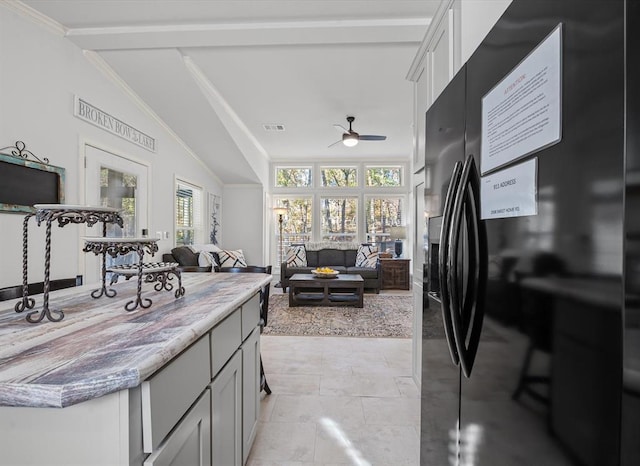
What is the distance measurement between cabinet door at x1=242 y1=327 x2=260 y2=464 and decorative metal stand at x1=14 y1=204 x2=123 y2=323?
2.55 ft

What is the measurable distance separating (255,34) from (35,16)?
1.76 m

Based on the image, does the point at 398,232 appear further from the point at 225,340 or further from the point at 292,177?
the point at 225,340

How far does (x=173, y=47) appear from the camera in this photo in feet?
10.2

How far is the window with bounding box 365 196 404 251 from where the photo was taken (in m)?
7.76

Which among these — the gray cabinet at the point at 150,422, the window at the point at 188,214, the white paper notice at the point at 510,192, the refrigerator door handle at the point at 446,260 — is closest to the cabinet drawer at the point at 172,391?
the gray cabinet at the point at 150,422

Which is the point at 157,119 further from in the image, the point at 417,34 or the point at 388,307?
the point at 388,307

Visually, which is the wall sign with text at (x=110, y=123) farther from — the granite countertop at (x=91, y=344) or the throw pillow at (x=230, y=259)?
the granite countertop at (x=91, y=344)

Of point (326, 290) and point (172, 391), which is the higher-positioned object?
point (172, 391)

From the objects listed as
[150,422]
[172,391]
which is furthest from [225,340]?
[150,422]

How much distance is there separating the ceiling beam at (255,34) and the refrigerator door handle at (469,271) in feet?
8.00

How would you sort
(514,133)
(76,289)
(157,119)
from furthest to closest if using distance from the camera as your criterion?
1. (157,119)
2. (76,289)
3. (514,133)

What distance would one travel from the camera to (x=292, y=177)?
7.91 meters

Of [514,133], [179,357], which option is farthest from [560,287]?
[179,357]

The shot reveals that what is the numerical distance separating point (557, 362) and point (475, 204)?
442mm
